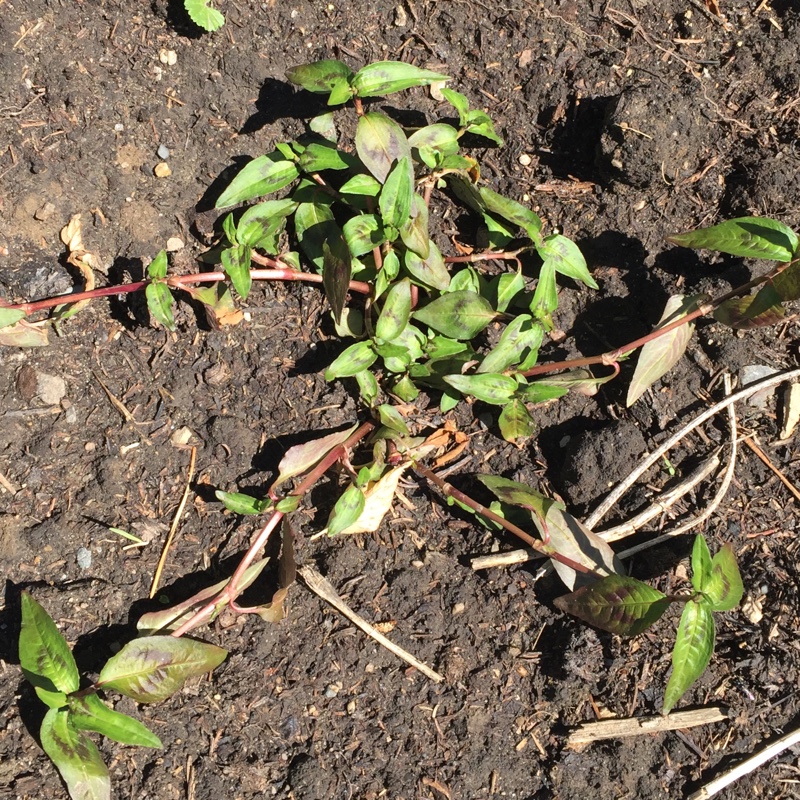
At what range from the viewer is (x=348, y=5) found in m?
3.23

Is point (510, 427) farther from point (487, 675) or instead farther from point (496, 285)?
point (487, 675)

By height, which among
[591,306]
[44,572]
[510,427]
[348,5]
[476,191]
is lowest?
[44,572]

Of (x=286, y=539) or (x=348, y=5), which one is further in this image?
(x=348, y=5)

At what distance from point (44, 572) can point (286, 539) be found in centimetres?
90

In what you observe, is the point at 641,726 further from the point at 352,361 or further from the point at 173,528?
the point at 173,528

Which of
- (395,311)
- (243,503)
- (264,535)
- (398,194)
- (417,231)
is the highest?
(398,194)

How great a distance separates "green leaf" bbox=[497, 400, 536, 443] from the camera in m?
2.85

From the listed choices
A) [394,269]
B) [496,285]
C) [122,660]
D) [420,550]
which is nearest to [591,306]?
[496,285]

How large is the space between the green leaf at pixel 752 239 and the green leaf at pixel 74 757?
8.67ft

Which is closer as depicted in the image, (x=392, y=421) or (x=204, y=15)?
(x=392, y=421)

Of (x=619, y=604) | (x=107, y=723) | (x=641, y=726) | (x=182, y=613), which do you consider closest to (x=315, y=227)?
(x=182, y=613)

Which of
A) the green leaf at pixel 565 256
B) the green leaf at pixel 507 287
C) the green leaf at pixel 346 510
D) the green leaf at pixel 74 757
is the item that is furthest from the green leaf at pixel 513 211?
the green leaf at pixel 74 757

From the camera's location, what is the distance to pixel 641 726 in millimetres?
2697

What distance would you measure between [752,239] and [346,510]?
5.45 feet
